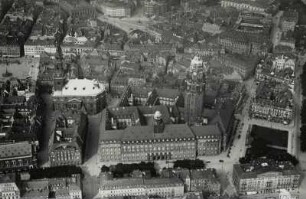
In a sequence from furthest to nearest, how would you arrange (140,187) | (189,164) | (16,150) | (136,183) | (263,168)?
(16,150) < (189,164) < (263,168) < (136,183) < (140,187)

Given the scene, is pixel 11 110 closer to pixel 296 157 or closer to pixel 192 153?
pixel 192 153

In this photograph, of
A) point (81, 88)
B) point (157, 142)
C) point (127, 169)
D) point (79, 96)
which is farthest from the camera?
point (81, 88)

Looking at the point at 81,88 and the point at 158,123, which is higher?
the point at 81,88

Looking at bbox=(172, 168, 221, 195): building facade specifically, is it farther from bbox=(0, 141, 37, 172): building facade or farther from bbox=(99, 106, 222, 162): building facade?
bbox=(0, 141, 37, 172): building facade

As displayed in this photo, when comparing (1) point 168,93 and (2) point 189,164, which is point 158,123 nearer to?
(2) point 189,164

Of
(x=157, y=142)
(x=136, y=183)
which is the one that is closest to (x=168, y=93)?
(x=157, y=142)

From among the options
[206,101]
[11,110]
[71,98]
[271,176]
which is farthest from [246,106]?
[11,110]

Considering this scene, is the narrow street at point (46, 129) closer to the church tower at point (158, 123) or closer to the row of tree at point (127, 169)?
the row of tree at point (127, 169)
